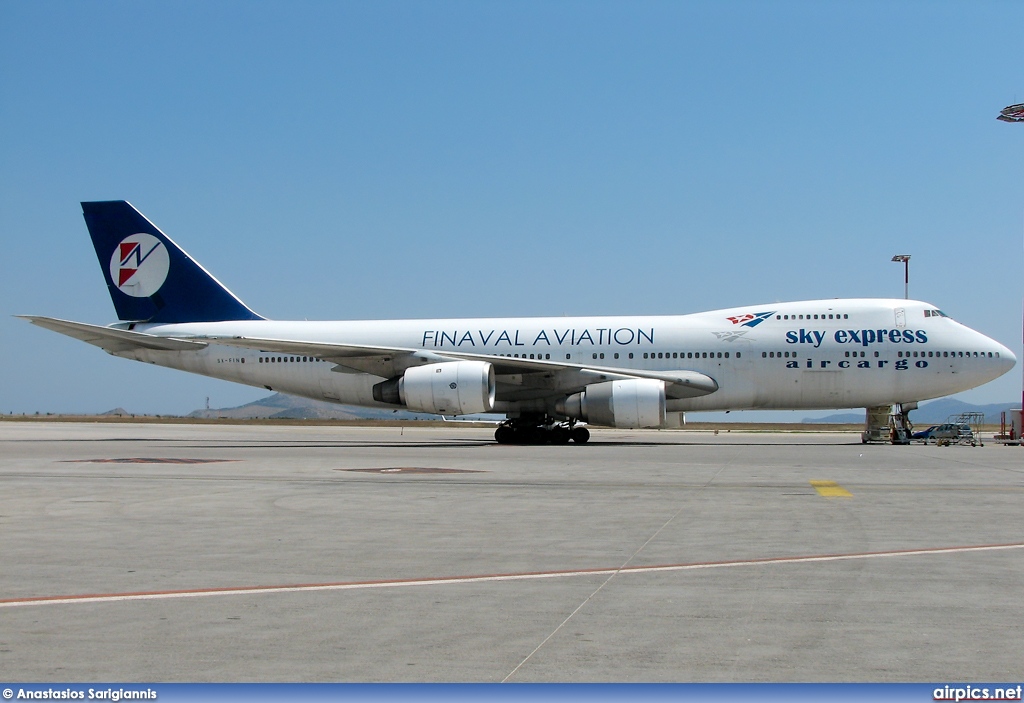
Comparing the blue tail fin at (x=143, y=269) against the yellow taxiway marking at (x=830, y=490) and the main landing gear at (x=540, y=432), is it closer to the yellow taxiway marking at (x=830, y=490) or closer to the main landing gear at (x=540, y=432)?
the main landing gear at (x=540, y=432)

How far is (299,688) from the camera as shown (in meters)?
3.42

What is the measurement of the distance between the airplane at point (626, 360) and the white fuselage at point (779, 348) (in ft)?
0.11

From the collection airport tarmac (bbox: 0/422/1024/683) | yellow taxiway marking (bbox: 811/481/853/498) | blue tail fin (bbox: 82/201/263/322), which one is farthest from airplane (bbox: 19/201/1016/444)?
airport tarmac (bbox: 0/422/1024/683)

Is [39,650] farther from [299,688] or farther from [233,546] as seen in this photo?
[233,546]

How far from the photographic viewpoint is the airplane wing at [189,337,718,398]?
88.8 ft

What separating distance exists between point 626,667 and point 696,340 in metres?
24.3

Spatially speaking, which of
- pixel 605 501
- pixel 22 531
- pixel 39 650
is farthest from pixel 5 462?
pixel 39 650

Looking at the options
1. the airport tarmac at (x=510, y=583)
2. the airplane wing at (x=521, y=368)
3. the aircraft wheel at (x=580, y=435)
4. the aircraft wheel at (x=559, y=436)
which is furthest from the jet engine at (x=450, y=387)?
the airport tarmac at (x=510, y=583)

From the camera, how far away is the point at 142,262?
31656mm

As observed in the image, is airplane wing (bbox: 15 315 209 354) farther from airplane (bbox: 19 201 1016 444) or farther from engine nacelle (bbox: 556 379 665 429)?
engine nacelle (bbox: 556 379 665 429)

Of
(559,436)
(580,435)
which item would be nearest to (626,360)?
(580,435)

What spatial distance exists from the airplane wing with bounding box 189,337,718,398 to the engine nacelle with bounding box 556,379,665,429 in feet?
2.38

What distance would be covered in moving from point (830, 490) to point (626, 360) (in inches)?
599

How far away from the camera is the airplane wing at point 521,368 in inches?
1065
